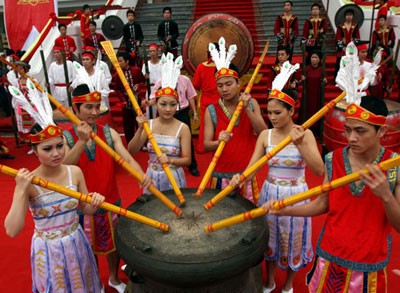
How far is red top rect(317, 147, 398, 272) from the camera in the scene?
179cm

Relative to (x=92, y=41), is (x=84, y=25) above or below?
above

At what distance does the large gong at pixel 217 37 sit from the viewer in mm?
5922

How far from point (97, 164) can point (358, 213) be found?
1749 mm

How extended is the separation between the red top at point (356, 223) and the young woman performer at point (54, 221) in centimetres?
127

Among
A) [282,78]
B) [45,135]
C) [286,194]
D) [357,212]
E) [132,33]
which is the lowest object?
[286,194]

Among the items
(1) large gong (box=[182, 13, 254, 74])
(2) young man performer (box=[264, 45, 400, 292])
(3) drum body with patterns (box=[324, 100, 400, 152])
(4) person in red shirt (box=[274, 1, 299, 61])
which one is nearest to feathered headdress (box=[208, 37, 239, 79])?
(2) young man performer (box=[264, 45, 400, 292])

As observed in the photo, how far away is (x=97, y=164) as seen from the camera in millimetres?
2633

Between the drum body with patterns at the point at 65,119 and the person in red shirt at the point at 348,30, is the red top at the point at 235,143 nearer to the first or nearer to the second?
the drum body with patterns at the point at 65,119

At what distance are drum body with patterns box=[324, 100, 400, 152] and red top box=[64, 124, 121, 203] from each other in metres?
3.41

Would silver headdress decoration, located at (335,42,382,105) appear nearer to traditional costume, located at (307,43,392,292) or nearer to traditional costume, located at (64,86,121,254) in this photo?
traditional costume, located at (307,43,392,292)

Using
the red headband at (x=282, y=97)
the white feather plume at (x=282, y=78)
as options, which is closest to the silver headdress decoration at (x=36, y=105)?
the red headband at (x=282, y=97)

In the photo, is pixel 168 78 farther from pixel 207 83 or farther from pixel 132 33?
pixel 132 33

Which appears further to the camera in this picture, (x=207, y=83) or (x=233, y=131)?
(x=207, y=83)

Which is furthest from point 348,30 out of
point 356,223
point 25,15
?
point 25,15
